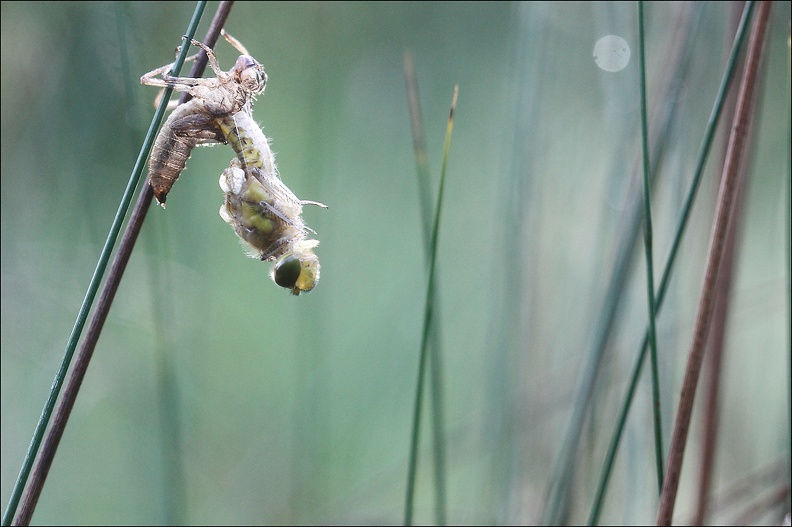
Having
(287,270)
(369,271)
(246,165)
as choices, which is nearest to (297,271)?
(287,270)

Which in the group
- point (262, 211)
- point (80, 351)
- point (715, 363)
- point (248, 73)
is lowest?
point (715, 363)

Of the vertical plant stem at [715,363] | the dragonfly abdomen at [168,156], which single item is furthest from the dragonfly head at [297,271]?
the vertical plant stem at [715,363]

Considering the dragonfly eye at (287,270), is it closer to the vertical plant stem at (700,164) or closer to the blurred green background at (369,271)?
the blurred green background at (369,271)

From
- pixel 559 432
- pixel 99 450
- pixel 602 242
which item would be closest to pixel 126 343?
pixel 99 450

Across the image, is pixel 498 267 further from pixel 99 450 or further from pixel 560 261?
pixel 99 450

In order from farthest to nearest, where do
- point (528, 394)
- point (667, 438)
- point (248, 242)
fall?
point (528, 394)
point (667, 438)
point (248, 242)

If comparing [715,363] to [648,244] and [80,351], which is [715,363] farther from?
[80,351]

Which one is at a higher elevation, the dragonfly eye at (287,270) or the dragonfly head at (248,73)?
the dragonfly head at (248,73)

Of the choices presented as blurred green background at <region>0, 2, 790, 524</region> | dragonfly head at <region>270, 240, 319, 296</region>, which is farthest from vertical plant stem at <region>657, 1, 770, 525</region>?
dragonfly head at <region>270, 240, 319, 296</region>
